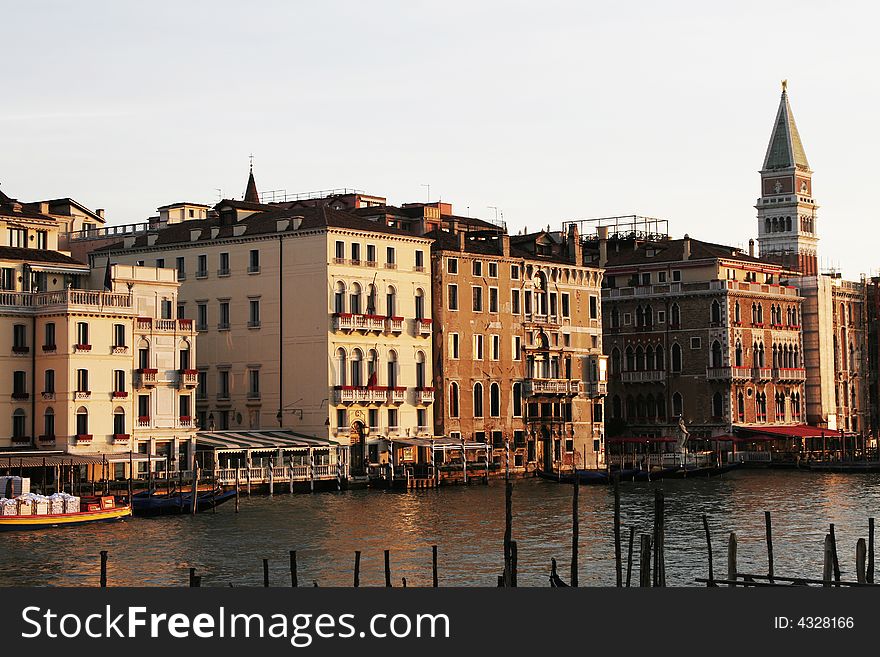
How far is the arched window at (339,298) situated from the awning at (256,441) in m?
4.95

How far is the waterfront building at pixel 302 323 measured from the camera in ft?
215

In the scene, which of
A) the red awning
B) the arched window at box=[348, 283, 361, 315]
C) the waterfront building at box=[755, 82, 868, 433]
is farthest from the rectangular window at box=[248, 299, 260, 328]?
the waterfront building at box=[755, 82, 868, 433]

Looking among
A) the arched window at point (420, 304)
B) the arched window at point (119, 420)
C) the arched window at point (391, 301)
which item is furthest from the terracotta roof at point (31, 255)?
the arched window at point (420, 304)

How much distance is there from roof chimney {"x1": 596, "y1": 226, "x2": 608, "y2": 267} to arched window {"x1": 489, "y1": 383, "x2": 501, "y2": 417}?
16651mm

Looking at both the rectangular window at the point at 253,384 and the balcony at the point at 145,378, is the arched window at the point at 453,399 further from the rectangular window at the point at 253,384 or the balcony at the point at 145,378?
the balcony at the point at 145,378

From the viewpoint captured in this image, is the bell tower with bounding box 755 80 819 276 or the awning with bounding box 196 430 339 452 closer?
the awning with bounding box 196 430 339 452

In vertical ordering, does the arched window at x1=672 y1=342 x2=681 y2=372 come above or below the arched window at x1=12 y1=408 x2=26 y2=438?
above

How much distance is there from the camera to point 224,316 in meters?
66.8

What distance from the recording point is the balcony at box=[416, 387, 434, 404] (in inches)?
2729

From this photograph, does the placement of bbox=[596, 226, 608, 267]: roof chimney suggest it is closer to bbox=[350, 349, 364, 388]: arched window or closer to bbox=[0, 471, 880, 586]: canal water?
bbox=[350, 349, 364, 388]: arched window

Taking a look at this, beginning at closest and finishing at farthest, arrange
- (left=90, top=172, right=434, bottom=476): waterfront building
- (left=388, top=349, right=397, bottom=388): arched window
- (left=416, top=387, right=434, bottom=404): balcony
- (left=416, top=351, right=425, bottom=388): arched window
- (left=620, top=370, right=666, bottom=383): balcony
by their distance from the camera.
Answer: (left=90, top=172, right=434, bottom=476): waterfront building < (left=388, top=349, right=397, bottom=388): arched window < (left=416, top=387, right=434, bottom=404): balcony < (left=416, top=351, right=425, bottom=388): arched window < (left=620, top=370, right=666, bottom=383): balcony

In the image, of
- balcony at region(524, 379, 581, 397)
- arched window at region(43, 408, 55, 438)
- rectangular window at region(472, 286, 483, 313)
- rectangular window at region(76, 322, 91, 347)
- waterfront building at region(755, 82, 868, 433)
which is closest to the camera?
arched window at region(43, 408, 55, 438)
